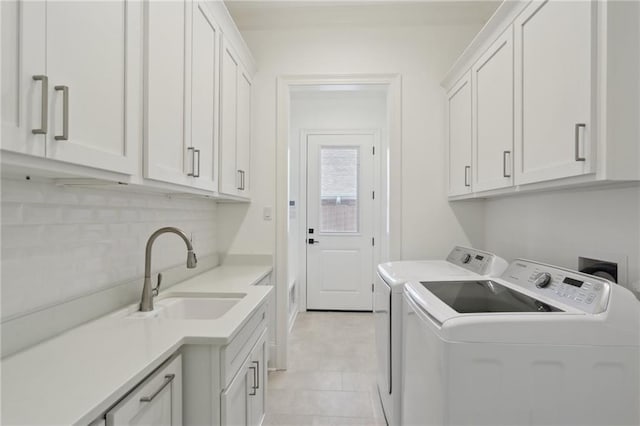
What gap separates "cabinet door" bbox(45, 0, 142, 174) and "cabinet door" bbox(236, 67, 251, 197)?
3.70ft

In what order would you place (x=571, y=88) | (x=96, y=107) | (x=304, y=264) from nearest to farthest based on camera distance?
(x=96, y=107) → (x=571, y=88) → (x=304, y=264)

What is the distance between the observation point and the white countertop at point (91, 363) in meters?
0.67

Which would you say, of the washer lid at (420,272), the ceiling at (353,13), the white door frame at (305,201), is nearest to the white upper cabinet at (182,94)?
the ceiling at (353,13)

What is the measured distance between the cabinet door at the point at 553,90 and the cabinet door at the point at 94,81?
4.99ft

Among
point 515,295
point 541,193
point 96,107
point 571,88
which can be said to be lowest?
point 515,295

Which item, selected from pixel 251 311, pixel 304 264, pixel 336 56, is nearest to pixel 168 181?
pixel 251 311

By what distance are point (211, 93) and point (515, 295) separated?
1797 millimetres

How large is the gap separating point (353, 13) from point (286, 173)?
137cm

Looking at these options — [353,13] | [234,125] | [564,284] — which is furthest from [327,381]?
[353,13]

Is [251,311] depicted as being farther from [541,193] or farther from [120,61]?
[541,193]

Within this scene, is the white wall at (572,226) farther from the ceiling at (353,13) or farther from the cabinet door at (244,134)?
the cabinet door at (244,134)

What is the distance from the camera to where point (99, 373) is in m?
0.81

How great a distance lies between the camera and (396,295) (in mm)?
1678

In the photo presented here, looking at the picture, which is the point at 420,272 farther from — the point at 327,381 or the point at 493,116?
the point at 327,381
